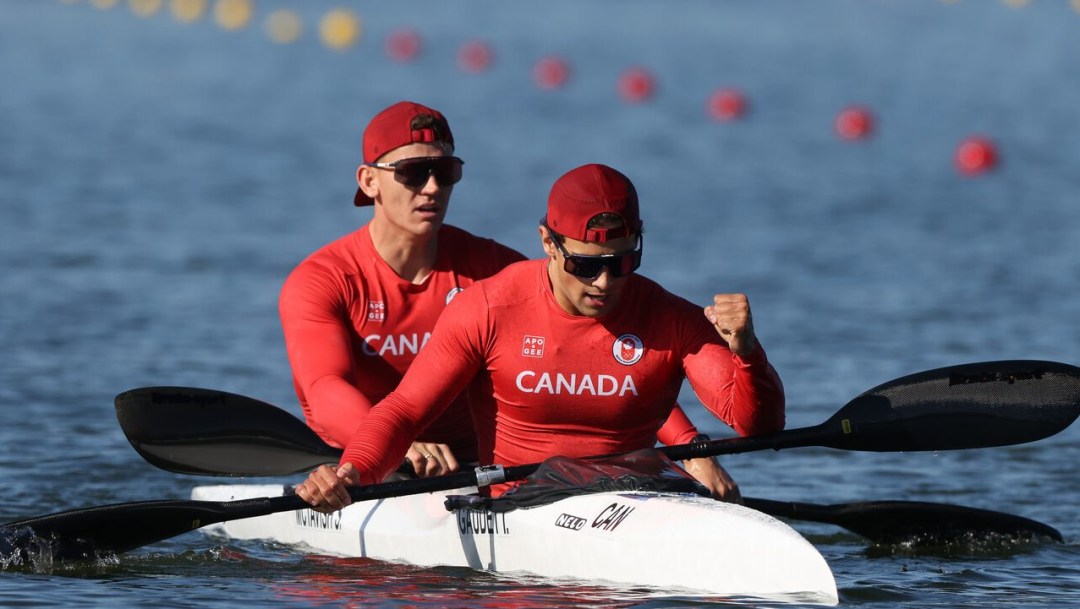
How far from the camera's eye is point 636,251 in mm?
7344

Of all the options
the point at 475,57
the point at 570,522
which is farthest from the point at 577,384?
the point at 475,57

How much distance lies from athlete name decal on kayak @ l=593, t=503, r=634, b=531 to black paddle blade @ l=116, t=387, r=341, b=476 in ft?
6.69

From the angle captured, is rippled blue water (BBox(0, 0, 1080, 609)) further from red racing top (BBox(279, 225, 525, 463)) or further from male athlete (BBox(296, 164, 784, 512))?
red racing top (BBox(279, 225, 525, 463))

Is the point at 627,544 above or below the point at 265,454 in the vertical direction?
below

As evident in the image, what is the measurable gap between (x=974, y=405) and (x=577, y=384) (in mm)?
1930

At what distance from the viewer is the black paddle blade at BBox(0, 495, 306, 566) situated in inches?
323

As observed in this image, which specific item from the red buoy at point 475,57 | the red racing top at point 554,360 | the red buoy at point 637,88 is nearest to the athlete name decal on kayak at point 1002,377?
the red racing top at point 554,360

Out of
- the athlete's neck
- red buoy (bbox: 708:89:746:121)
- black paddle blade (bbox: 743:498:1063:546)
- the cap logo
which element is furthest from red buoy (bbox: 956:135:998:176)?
the cap logo

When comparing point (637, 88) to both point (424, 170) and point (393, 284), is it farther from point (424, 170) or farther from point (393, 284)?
point (424, 170)

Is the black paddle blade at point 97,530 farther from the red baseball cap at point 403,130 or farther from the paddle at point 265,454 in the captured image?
the red baseball cap at point 403,130

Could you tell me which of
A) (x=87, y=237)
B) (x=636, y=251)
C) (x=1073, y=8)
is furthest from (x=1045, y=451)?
(x=1073, y=8)

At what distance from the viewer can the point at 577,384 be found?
770 centimetres

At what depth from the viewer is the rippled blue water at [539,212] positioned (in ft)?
30.3

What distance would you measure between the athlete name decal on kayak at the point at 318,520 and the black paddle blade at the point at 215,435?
23 centimetres
